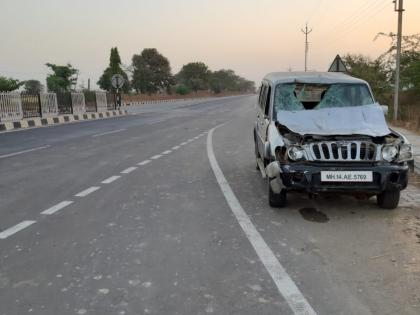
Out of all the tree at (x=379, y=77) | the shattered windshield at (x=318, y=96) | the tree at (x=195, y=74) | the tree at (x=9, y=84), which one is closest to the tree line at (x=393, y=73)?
the tree at (x=379, y=77)

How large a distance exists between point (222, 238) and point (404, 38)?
24052 millimetres

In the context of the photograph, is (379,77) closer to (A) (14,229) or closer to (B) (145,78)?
(A) (14,229)

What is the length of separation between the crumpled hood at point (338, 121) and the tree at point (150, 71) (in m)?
88.8

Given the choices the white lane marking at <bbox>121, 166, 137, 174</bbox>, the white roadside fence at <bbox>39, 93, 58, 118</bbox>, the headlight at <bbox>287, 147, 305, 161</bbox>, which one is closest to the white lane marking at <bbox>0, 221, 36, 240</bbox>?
the headlight at <bbox>287, 147, 305, 161</bbox>

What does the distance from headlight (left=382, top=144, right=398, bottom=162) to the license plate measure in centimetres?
33

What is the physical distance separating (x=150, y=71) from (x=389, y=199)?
9160cm

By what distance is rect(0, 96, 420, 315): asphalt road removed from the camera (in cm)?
350

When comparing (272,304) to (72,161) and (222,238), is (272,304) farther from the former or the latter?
(72,161)

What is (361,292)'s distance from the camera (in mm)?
3639

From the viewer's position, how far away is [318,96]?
7.47 metres

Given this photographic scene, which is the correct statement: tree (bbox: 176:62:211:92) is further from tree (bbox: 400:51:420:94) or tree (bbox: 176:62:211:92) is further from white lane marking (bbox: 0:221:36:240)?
white lane marking (bbox: 0:221:36:240)

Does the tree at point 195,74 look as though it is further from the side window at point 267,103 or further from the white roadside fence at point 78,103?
the side window at point 267,103

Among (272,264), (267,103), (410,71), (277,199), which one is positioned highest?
(410,71)

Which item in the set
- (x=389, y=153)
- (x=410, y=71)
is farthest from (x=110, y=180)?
(x=410, y=71)
